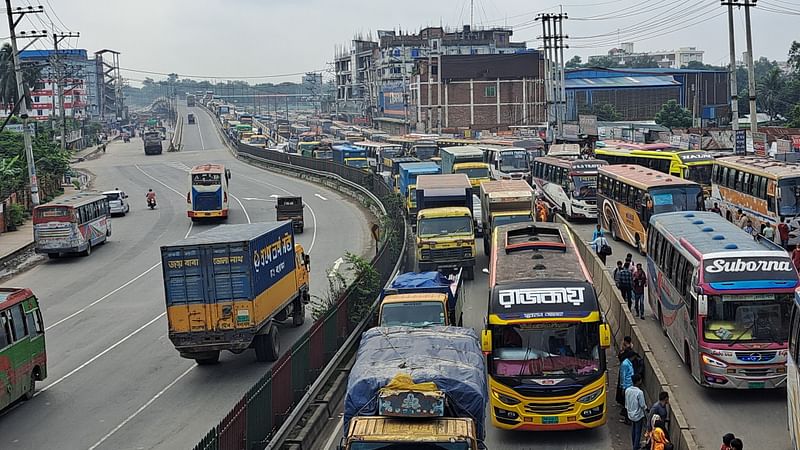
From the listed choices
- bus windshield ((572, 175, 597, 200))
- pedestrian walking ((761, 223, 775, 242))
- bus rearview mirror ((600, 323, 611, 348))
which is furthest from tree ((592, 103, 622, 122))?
bus rearview mirror ((600, 323, 611, 348))

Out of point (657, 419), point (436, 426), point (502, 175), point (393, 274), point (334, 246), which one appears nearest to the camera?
point (436, 426)

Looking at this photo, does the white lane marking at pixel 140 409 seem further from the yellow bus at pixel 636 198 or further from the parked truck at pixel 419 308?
the yellow bus at pixel 636 198

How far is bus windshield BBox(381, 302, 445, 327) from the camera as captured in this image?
21172mm

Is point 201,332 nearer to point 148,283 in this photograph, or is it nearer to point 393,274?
point 393,274

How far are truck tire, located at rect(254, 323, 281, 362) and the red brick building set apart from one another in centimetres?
10197

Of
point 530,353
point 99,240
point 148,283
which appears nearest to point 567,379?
point 530,353

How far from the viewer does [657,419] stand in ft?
46.0

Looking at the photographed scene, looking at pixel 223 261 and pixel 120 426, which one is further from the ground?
pixel 223 261

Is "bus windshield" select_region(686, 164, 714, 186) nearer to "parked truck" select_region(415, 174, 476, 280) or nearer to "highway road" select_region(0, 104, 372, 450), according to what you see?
"parked truck" select_region(415, 174, 476, 280)

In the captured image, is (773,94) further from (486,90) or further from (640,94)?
(486,90)

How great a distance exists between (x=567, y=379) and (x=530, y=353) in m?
0.76

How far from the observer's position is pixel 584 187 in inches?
1704

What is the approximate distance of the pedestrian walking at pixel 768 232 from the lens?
30.4 meters

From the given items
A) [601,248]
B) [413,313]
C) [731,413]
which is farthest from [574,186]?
[731,413]
